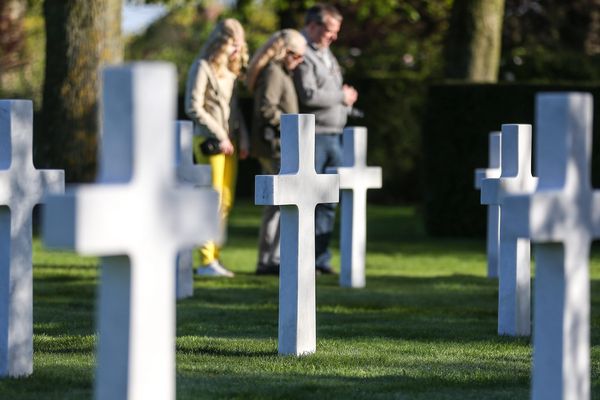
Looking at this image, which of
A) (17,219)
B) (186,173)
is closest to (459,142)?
(186,173)

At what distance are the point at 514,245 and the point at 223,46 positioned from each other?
12.1 ft

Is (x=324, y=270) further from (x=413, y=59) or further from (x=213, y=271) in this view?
(x=413, y=59)

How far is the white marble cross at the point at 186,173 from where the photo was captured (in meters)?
9.56

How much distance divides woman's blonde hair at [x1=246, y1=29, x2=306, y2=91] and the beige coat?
173 mm

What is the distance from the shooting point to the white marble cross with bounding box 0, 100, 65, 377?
233 inches

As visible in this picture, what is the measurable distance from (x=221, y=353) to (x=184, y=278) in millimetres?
2623

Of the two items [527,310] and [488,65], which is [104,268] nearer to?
[527,310]

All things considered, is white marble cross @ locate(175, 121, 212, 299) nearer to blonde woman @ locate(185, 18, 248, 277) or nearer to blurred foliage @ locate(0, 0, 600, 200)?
blonde woman @ locate(185, 18, 248, 277)

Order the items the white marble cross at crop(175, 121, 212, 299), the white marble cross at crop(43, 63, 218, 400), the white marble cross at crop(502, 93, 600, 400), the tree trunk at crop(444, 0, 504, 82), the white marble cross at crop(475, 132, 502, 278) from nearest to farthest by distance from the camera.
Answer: the white marble cross at crop(43, 63, 218, 400) < the white marble cross at crop(502, 93, 600, 400) < the white marble cross at crop(175, 121, 212, 299) < the white marble cross at crop(475, 132, 502, 278) < the tree trunk at crop(444, 0, 504, 82)

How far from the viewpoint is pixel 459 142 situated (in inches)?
640

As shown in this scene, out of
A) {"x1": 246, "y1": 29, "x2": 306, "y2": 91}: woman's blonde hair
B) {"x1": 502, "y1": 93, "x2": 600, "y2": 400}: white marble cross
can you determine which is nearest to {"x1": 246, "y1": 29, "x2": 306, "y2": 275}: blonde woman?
{"x1": 246, "y1": 29, "x2": 306, "y2": 91}: woman's blonde hair

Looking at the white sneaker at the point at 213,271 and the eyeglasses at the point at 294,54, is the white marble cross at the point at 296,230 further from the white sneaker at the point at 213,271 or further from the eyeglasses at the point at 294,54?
the white sneaker at the point at 213,271

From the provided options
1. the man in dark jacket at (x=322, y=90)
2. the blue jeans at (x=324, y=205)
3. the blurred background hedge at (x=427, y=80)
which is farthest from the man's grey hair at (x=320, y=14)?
the blurred background hedge at (x=427, y=80)

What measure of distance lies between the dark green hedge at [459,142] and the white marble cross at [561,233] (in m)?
11.6
